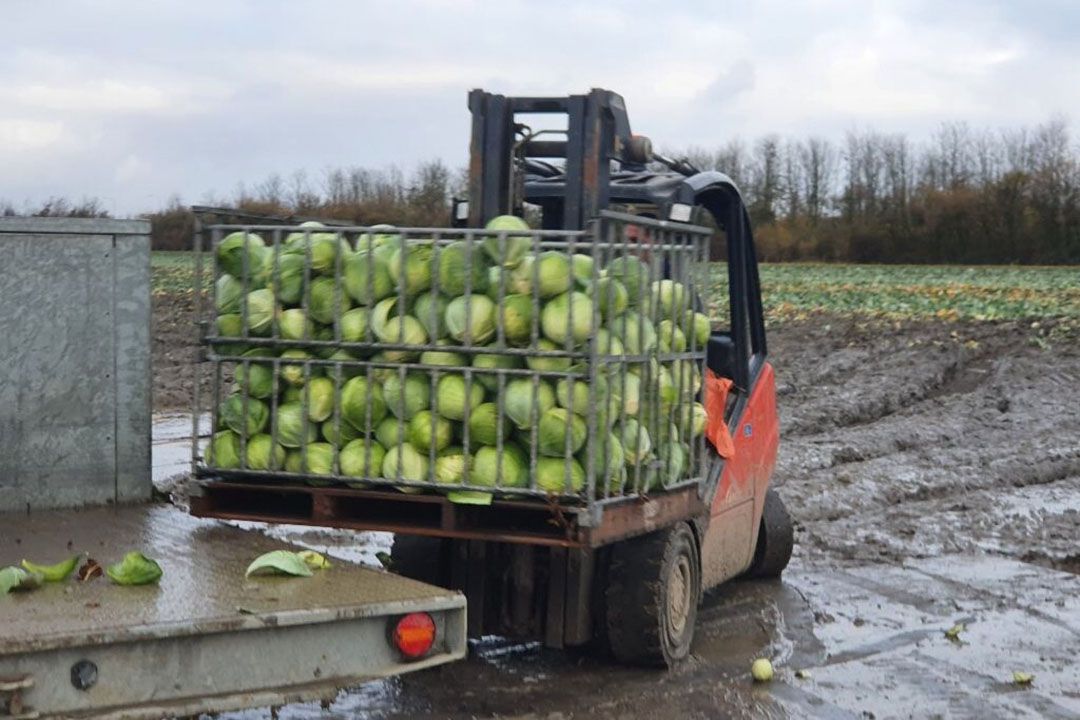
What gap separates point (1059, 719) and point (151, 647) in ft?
12.5

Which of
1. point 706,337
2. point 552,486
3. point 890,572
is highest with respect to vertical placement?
point 706,337

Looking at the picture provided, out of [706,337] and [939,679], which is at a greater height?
[706,337]

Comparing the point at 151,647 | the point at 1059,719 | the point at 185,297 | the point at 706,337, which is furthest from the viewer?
the point at 185,297

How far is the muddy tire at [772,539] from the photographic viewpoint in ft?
27.5

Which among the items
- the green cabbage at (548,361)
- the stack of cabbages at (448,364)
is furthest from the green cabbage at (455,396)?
the green cabbage at (548,361)

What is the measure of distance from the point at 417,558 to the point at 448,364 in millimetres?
1433

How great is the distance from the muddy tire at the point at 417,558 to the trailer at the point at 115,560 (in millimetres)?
1038

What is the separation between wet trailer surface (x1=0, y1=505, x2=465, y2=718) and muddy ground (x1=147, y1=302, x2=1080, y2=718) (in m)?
1.37

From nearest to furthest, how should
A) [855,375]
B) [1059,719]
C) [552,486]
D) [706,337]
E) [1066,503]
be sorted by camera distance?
[552,486] < [1059,719] < [706,337] < [1066,503] < [855,375]

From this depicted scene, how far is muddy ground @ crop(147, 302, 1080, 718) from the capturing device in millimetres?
6047

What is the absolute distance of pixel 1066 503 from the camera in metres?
11.4

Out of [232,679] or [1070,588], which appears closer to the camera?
[232,679]

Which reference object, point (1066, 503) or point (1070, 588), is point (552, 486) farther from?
point (1066, 503)

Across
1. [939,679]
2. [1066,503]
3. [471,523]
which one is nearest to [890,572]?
[939,679]
